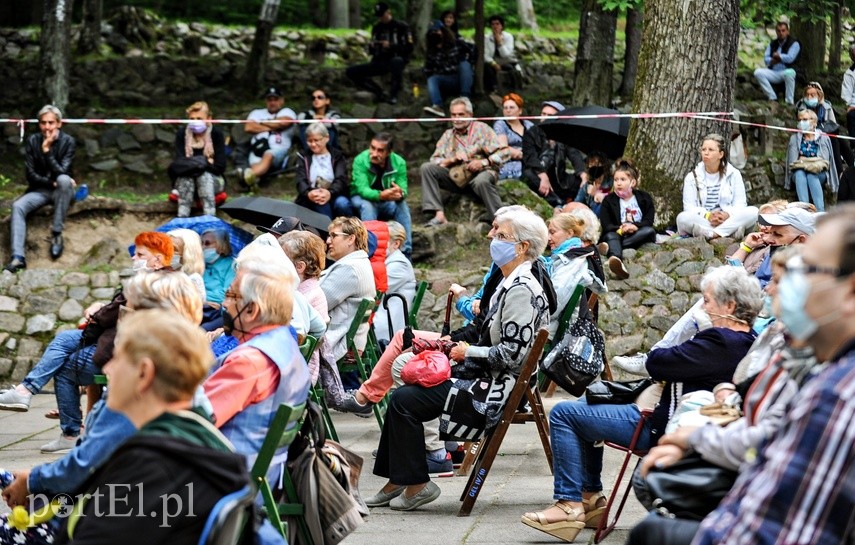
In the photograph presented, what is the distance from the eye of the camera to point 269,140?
14.9 m

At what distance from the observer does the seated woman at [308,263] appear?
718 cm

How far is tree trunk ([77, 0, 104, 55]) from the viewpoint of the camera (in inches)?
744

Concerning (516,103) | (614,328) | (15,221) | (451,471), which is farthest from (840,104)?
(451,471)

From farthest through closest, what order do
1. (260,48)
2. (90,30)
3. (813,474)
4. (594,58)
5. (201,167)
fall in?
1. (90,30)
2. (260,48)
3. (594,58)
4. (201,167)
5. (813,474)

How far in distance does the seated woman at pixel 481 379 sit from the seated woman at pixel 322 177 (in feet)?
20.4

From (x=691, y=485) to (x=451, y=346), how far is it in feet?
8.55

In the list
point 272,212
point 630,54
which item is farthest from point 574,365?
point 630,54

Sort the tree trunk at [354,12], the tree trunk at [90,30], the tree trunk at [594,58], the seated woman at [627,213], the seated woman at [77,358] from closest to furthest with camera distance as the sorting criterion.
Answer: the seated woman at [77,358], the seated woman at [627,213], the tree trunk at [594,58], the tree trunk at [90,30], the tree trunk at [354,12]

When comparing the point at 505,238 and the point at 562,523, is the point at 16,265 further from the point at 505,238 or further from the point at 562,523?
the point at 562,523

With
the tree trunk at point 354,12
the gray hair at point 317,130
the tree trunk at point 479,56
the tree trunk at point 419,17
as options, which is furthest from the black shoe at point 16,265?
the tree trunk at point 354,12

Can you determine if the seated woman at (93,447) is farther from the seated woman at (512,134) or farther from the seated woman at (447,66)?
the seated woman at (447,66)

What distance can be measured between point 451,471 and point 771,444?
4.23 metres

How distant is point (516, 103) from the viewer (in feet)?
45.5

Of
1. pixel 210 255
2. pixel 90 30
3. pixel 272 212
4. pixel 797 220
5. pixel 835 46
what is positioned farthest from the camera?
pixel 835 46
